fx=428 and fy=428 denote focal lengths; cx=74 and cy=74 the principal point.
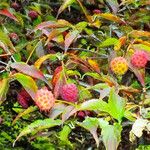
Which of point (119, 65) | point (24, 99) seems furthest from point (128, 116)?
point (24, 99)

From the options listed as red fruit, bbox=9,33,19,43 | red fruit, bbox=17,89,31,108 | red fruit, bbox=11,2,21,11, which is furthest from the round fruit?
red fruit, bbox=11,2,21,11

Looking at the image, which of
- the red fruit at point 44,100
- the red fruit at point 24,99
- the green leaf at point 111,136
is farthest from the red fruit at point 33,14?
the green leaf at point 111,136

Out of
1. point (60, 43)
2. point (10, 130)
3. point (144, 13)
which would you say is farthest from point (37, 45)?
point (10, 130)

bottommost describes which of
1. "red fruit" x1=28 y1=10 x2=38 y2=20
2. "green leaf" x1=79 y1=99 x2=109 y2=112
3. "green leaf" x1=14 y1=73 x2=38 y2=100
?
"red fruit" x1=28 y1=10 x2=38 y2=20

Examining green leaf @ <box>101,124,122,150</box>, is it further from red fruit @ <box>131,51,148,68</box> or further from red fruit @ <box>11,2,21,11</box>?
red fruit @ <box>11,2,21,11</box>

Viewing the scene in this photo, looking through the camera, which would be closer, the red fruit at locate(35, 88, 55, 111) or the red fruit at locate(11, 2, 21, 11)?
the red fruit at locate(35, 88, 55, 111)

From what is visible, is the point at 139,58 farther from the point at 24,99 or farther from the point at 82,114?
the point at 24,99
